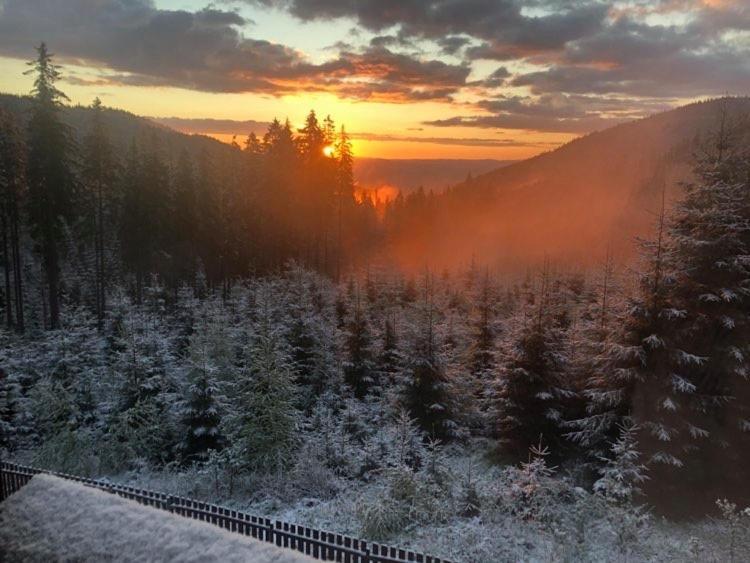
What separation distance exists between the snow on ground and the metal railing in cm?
234

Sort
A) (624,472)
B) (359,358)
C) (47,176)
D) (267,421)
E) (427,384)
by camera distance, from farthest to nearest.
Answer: (47,176), (359,358), (427,384), (267,421), (624,472)

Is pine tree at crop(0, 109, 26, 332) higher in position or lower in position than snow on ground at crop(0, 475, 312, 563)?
higher

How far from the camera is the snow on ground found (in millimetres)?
8336

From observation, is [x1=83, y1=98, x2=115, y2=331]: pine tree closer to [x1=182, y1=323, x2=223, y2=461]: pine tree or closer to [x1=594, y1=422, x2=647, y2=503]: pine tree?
[x1=182, y1=323, x2=223, y2=461]: pine tree

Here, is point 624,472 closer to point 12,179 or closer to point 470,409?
point 470,409

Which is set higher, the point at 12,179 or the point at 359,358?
the point at 12,179

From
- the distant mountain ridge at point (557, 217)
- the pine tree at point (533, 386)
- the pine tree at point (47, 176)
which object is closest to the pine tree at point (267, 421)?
the pine tree at point (533, 386)

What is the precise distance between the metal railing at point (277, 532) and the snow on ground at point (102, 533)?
234 centimetres

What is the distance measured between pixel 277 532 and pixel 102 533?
3760 millimetres

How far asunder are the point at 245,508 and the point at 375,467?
16.5 feet

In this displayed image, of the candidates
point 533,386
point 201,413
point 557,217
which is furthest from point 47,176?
point 557,217

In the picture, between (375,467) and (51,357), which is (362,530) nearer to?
(375,467)

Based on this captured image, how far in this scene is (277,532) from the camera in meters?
11.5

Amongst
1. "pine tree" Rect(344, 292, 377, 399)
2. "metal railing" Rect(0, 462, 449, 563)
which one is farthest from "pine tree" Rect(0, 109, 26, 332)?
"metal railing" Rect(0, 462, 449, 563)
